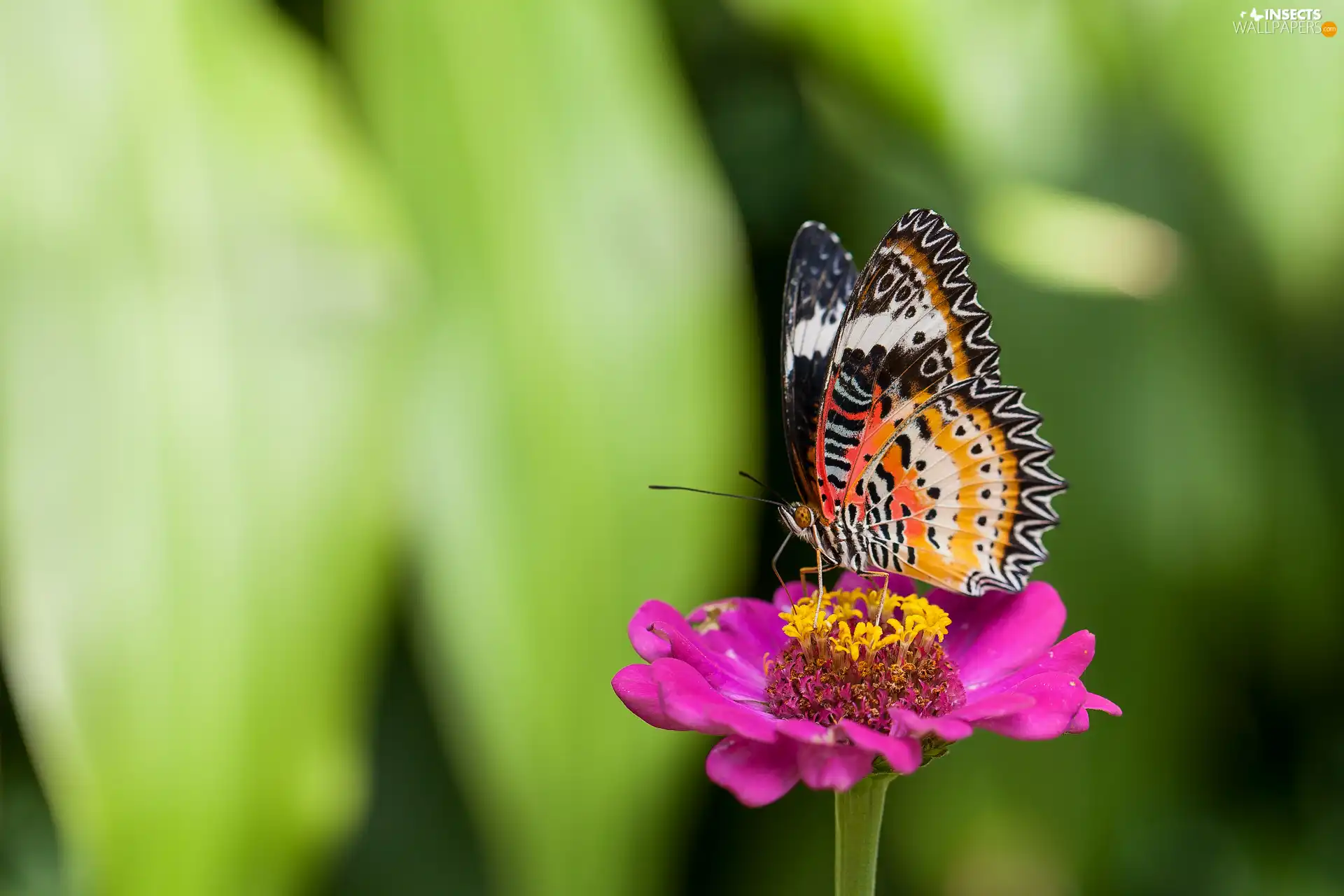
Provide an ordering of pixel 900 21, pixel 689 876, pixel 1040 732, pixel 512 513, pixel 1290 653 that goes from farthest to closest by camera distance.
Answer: pixel 689 876 → pixel 1290 653 → pixel 900 21 → pixel 512 513 → pixel 1040 732

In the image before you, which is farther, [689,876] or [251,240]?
[689,876]

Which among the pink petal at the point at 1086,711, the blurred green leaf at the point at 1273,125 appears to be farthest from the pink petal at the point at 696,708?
the blurred green leaf at the point at 1273,125

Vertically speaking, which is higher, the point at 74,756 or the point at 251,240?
the point at 251,240

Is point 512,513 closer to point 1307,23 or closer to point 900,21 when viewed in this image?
point 900,21

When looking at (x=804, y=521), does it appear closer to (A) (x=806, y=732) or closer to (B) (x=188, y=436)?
(A) (x=806, y=732)

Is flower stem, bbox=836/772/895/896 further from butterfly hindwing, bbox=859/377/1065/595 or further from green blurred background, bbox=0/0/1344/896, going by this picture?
green blurred background, bbox=0/0/1344/896

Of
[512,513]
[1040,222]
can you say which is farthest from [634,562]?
[1040,222]
